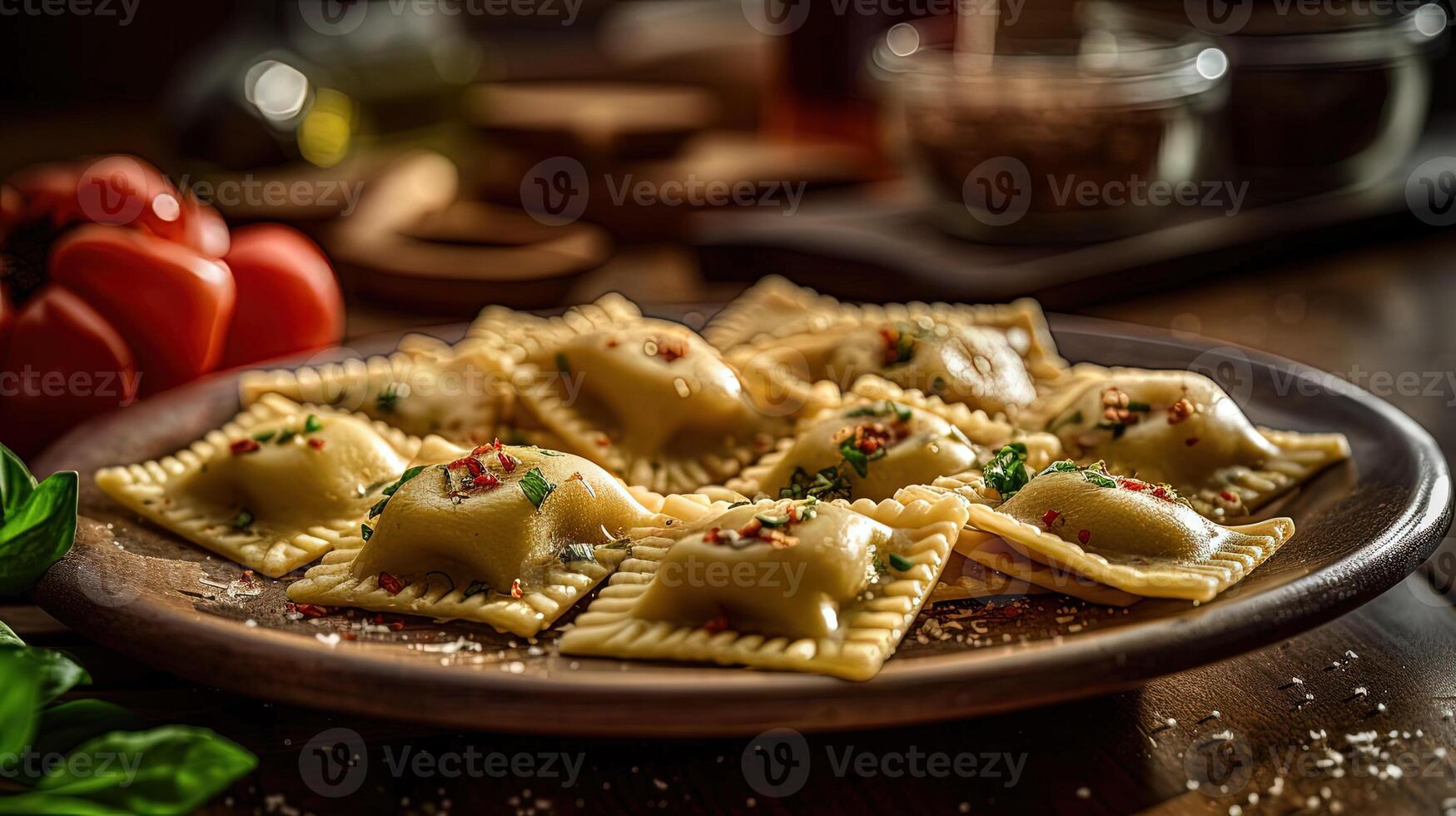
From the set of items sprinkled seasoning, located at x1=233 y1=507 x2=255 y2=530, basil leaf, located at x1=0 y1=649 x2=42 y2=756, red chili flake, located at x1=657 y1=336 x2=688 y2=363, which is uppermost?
basil leaf, located at x1=0 y1=649 x2=42 y2=756

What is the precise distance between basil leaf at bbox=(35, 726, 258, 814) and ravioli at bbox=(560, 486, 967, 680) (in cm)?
61

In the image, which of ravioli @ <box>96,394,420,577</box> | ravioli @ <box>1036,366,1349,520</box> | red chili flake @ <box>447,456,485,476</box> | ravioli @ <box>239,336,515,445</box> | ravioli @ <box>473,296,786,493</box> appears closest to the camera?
red chili flake @ <box>447,456,485,476</box>

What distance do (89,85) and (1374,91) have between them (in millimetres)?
9421

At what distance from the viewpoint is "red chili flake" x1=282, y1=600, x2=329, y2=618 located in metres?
2.50

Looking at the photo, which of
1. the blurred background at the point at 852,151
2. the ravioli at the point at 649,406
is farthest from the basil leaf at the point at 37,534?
the blurred background at the point at 852,151

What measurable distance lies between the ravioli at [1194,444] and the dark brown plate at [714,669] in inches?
4.6

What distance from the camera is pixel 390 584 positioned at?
101 inches

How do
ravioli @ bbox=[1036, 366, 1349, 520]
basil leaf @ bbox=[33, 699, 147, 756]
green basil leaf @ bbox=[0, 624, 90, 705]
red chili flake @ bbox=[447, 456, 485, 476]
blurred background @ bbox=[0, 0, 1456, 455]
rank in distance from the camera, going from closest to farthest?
green basil leaf @ bbox=[0, 624, 90, 705] → basil leaf @ bbox=[33, 699, 147, 756] → red chili flake @ bbox=[447, 456, 485, 476] → ravioli @ bbox=[1036, 366, 1349, 520] → blurred background @ bbox=[0, 0, 1456, 455]

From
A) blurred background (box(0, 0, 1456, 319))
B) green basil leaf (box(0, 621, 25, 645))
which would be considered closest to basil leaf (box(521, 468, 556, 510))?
green basil leaf (box(0, 621, 25, 645))

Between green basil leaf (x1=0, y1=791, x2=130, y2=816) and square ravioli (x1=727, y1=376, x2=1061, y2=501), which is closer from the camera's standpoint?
green basil leaf (x1=0, y1=791, x2=130, y2=816)

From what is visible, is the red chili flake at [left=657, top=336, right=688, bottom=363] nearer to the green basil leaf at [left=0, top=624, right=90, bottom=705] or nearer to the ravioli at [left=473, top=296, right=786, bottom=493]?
the ravioli at [left=473, top=296, right=786, bottom=493]

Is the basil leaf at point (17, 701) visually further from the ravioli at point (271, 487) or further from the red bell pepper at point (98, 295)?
the red bell pepper at point (98, 295)

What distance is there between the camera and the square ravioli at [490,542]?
251 centimetres

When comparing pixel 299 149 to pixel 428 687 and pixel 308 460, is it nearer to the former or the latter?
pixel 308 460
